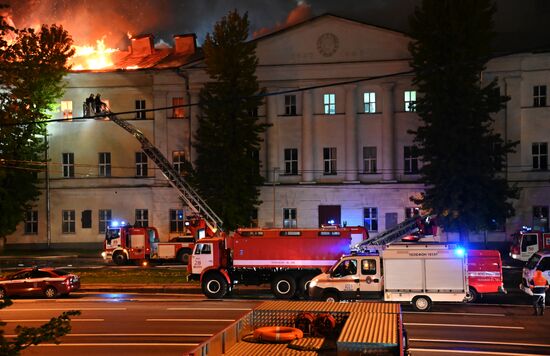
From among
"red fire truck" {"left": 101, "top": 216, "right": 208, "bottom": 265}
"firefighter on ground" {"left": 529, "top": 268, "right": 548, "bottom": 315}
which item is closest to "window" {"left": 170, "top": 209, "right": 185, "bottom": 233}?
"red fire truck" {"left": 101, "top": 216, "right": 208, "bottom": 265}

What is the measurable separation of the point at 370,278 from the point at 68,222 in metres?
37.0

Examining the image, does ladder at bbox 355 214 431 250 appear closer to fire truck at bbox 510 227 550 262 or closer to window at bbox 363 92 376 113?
fire truck at bbox 510 227 550 262

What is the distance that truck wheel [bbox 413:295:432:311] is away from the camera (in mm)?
23062

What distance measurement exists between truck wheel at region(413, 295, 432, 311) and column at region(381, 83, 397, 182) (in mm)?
26911

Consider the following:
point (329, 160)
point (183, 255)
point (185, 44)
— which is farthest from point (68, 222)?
point (329, 160)

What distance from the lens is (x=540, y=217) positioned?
47594mm

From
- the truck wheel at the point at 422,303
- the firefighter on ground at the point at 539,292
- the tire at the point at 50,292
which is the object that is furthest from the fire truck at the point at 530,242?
the tire at the point at 50,292

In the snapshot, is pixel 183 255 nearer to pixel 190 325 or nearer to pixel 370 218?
pixel 370 218

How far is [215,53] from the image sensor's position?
47156mm

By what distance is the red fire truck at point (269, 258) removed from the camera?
26.1 m

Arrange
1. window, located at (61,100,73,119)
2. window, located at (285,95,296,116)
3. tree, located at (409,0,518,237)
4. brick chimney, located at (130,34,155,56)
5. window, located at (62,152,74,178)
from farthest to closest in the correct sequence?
1. brick chimney, located at (130,34,155,56)
2. window, located at (61,100,73,119)
3. window, located at (62,152,74,178)
4. window, located at (285,95,296,116)
5. tree, located at (409,0,518,237)

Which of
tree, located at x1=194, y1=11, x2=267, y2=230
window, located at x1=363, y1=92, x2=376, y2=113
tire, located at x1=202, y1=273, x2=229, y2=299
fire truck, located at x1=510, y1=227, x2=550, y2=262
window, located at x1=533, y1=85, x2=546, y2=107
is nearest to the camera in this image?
tire, located at x1=202, y1=273, x2=229, y2=299

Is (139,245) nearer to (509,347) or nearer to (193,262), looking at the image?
(193,262)

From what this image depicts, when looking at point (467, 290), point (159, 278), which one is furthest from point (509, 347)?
point (159, 278)
